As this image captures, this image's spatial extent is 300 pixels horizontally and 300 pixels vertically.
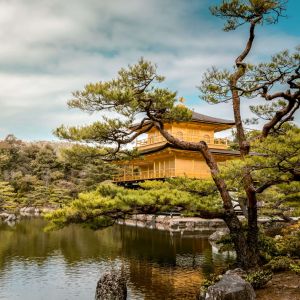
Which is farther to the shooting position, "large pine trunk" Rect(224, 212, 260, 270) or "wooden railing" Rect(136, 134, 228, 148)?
"wooden railing" Rect(136, 134, 228, 148)

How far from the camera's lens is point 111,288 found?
8742 millimetres

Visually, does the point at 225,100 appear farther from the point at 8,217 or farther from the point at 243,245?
the point at 8,217

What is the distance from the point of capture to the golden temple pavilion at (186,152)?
26.6 metres

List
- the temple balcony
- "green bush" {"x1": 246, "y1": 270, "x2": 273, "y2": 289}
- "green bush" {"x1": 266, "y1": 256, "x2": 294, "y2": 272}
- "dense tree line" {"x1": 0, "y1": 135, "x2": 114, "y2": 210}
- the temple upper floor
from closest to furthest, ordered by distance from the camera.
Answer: "green bush" {"x1": 246, "y1": 270, "x2": 273, "y2": 289} → "green bush" {"x1": 266, "y1": 256, "x2": 294, "y2": 272} → the temple upper floor → the temple balcony → "dense tree line" {"x1": 0, "y1": 135, "x2": 114, "y2": 210}

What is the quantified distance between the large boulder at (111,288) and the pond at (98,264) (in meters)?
0.51

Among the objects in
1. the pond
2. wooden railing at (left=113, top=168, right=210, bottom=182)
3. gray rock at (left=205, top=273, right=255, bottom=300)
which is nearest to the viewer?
gray rock at (left=205, top=273, right=255, bottom=300)

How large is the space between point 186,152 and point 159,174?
8.21 feet

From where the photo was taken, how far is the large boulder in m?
8.73

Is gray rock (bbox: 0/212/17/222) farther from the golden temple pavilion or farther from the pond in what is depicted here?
the pond

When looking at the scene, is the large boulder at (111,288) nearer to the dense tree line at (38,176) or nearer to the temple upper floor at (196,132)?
the temple upper floor at (196,132)

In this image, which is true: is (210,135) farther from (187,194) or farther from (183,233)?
(187,194)

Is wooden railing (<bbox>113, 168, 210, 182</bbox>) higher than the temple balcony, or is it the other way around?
the temple balcony

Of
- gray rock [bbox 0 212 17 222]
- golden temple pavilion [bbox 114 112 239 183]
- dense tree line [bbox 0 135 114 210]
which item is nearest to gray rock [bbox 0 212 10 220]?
gray rock [bbox 0 212 17 222]

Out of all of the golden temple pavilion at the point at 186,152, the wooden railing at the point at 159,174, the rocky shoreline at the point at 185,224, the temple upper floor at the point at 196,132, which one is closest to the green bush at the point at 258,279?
the rocky shoreline at the point at 185,224
